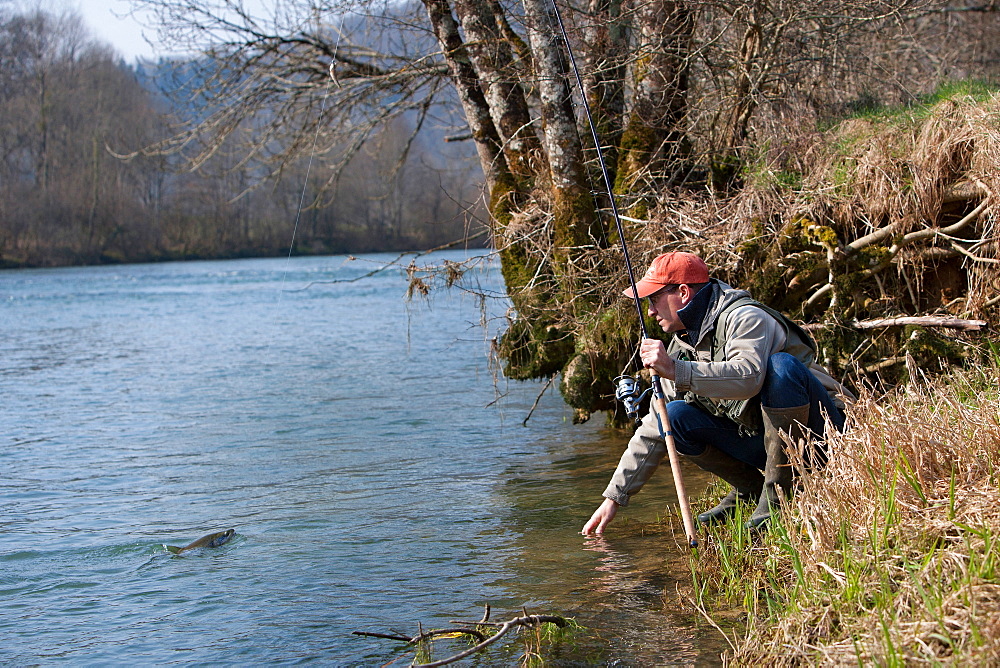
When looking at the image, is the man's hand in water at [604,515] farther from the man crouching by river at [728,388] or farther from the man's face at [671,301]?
the man's face at [671,301]

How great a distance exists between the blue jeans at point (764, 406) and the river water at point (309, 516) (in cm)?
58

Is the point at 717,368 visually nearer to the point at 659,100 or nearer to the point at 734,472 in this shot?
the point at 734,472

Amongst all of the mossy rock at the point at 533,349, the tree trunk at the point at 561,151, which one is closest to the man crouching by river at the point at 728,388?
the tree trunk at the point at 561,151

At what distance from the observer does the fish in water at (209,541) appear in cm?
529

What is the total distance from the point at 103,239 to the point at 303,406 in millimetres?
38786

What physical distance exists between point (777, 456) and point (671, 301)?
2.55 feet

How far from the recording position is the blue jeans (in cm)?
395

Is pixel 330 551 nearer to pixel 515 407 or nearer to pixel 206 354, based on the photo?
pixel 515 407

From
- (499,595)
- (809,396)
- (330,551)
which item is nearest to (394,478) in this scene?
(330,551)

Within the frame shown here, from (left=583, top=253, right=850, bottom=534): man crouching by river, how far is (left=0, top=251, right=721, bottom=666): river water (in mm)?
496

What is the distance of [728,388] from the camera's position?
3.91 m

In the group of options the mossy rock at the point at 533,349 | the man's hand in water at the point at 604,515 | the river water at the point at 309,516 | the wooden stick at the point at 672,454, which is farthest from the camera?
the mossy rock at the point at 533,349

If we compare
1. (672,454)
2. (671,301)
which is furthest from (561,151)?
(672,454)

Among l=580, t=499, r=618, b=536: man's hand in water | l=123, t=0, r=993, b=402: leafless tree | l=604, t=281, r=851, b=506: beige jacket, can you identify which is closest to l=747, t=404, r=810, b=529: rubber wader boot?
l=604, t=281, r=851, b=506: beige jacket
